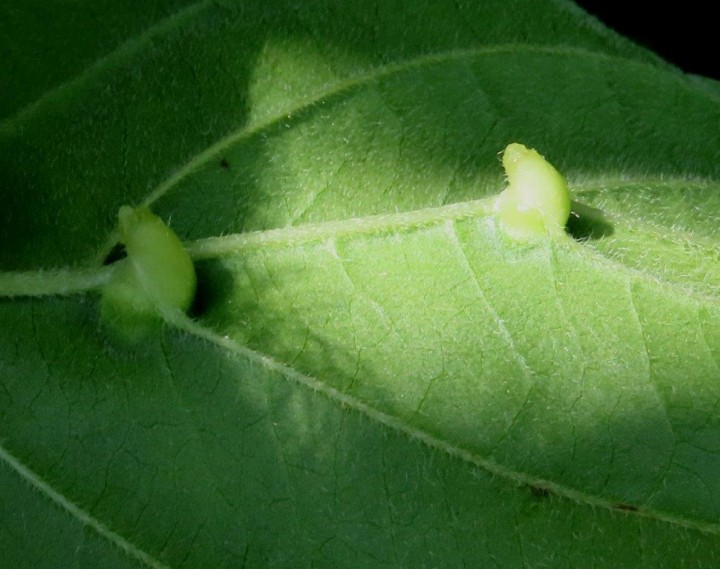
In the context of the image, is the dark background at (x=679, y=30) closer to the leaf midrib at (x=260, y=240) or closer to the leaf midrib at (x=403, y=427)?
the leaf midrib at (x=260, y=240)

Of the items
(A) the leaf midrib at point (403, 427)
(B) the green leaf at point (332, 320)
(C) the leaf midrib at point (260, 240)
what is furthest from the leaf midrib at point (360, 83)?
(A) the leaf midrib at point (403, 427)

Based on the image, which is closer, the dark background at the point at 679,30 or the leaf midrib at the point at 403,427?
the leaf midrib at the point at 403,427

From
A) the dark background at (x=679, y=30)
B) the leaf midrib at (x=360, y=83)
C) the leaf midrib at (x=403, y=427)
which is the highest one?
the dark background at (x=679, y=30)

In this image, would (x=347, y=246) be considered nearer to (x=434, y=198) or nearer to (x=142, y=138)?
(x=434, y=198)

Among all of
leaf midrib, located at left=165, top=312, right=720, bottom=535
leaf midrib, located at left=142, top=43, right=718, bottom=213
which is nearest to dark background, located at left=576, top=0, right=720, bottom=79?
leaf midrib, located at left=142, top=43, right=718, bottom=213

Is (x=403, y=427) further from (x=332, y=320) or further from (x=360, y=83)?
(x=360, y=83)

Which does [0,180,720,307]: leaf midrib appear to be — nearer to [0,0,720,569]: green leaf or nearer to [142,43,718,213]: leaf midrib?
[0,0,720,569]: green leaf
